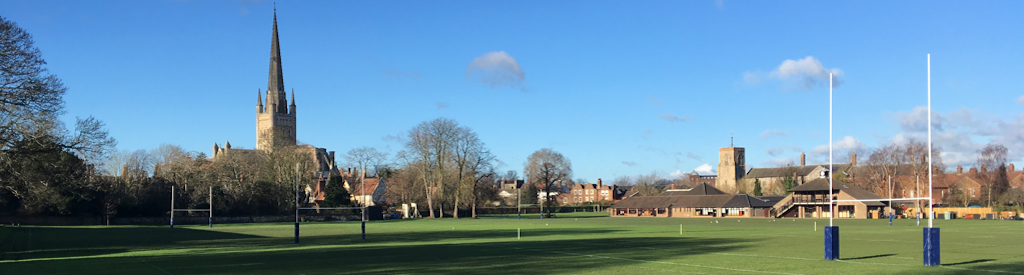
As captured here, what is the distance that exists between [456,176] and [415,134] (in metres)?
7.09

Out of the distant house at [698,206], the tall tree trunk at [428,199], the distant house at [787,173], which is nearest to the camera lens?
the tall tree trunk at [428,199]

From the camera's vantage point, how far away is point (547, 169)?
92.9m

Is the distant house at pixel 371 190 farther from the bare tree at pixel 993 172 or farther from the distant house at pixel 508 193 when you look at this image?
the bare tree at pixel 993 172

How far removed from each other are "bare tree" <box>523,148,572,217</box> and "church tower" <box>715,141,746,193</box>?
2706 inches

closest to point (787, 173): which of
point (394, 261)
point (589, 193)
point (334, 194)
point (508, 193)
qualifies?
point (589, 193)

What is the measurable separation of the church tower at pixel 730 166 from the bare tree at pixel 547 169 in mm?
68728

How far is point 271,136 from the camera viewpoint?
82750 millimetres

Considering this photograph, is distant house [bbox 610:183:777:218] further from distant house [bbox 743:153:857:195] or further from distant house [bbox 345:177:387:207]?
distant house [bbox 743:153:857:195]

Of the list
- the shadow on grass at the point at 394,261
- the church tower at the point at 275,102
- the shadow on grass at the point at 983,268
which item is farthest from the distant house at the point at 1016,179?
the church tower at the point at 275,102

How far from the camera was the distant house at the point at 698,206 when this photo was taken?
3501 inches

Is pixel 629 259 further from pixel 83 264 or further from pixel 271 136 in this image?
pixel 271 136

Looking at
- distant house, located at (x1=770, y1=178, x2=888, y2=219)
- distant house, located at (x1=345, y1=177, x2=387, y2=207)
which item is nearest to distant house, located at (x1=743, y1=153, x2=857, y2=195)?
distant house, located at (x1=770, y1=178, x2=888, y2=219)

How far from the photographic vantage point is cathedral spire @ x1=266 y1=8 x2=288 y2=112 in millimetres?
171250

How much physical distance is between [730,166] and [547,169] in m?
75.3
